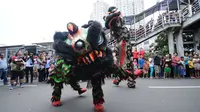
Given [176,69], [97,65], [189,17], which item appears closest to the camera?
[97,65]

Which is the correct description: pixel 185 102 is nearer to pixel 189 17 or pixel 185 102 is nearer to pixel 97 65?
pixel 97 65

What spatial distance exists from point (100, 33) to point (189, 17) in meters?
9.06

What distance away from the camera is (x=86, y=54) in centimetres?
213

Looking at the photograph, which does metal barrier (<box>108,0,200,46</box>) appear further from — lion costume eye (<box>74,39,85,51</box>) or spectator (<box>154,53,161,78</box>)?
lion costume eye (<box>74,39,85,51</box>)

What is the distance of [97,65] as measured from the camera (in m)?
2.21

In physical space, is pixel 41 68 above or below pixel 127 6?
below

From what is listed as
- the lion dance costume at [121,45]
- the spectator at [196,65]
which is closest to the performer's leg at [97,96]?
the lion dance costume at [121,45]

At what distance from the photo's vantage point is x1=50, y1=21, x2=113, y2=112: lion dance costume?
2.12 meters

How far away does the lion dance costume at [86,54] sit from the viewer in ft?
6.97

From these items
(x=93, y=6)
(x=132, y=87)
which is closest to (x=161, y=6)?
(x=132, y=87)

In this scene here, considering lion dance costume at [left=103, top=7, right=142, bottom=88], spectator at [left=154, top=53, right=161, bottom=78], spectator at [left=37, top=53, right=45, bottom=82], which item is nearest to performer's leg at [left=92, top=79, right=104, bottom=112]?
lion dance costume at [left=103, top=7, right=142, bottom=88]

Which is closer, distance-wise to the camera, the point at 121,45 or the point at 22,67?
the point at 121,45

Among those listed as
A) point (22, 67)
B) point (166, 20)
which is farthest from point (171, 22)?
point (22, 67)

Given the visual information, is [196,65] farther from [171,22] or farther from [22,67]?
[22,67]
